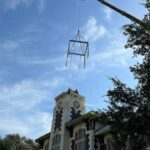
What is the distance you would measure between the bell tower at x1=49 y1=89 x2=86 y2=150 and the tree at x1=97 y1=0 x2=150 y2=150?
647 inches

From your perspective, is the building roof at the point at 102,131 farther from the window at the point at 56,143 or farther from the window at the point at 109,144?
the window at the point at 56,143

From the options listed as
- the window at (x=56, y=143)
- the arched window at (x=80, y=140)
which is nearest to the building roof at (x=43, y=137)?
the window at (x=56, y=143)

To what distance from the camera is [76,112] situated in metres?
34.3

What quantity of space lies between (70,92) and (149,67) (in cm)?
2069

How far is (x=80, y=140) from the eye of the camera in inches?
1179

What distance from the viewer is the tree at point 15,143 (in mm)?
59719

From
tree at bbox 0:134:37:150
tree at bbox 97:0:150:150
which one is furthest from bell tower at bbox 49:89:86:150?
tree at bbox 0:134:37:150

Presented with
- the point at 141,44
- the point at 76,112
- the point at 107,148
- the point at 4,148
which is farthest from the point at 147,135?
the point at 4,148

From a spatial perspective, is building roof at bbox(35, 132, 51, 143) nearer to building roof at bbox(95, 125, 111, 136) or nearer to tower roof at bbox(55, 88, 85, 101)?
tower roof at bbox(55, 88, 85, 101)

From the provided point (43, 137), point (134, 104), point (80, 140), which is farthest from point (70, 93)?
point (134, 104)

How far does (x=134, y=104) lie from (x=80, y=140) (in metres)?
15.9

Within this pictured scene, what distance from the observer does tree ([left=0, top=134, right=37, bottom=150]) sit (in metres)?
59.7

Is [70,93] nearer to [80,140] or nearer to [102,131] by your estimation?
[80,140]

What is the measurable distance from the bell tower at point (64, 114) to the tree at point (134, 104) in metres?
16.4
